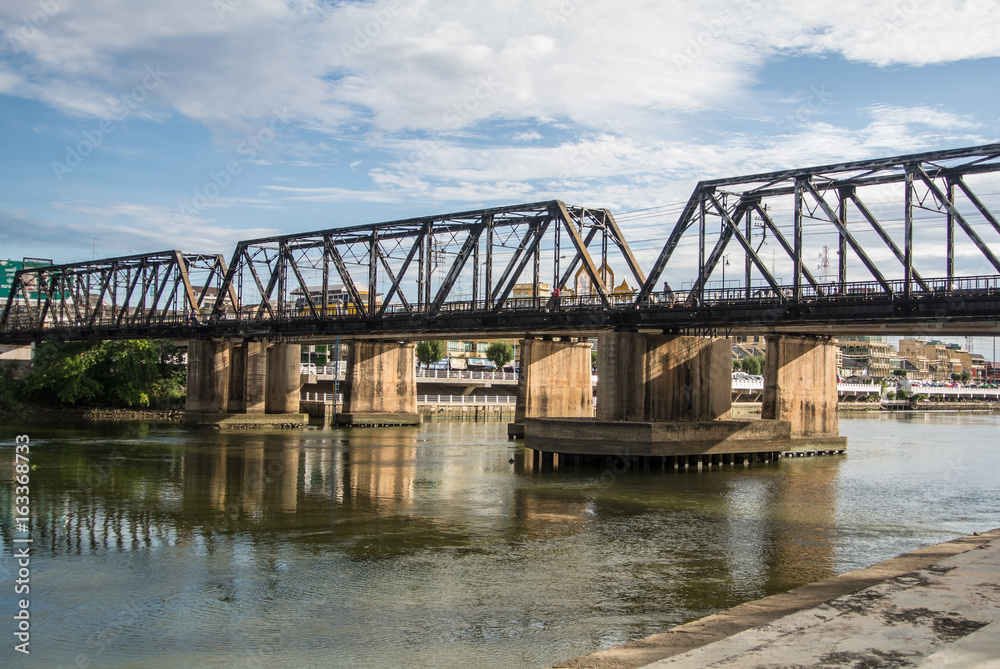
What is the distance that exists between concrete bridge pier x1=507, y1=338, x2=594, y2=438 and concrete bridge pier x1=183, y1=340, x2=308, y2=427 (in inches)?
1083

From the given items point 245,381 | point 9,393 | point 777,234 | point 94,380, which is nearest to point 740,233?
point 777,234

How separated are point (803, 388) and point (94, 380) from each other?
3079 inches

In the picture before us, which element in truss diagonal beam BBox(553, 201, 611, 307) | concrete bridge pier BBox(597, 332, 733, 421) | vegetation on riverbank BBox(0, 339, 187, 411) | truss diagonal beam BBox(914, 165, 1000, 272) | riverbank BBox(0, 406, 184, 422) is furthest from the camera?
riverbank BBox(0, 406, 184, 422)

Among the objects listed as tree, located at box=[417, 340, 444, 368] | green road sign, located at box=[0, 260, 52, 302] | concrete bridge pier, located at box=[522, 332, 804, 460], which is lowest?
concrete bridge pier, located at box=[522, 332, 804, 460]

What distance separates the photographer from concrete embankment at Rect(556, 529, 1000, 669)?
12.2 meters

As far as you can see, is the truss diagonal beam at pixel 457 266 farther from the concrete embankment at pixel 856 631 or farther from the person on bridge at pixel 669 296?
the concrete embankment at pixel 856 631

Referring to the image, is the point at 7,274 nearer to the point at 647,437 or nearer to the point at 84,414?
the point at 84,414

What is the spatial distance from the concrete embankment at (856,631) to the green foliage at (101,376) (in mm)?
96885

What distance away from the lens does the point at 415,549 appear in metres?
27.7

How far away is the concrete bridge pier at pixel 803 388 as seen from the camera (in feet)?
215

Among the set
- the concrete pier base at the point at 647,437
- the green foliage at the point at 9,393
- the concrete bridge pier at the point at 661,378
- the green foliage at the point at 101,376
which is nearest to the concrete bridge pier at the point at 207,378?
the green foliage at the point at 101,376

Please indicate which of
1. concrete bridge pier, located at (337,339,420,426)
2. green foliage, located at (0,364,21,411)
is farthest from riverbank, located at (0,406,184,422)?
concrete bridge pier, located at (337,339,420,426)

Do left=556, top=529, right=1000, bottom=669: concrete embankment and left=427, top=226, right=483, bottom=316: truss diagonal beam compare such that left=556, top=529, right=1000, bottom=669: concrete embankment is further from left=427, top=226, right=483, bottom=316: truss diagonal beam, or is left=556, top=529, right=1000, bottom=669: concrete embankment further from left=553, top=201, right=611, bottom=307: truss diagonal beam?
left=427, top=226, right=483, bottom=316: truss diagonal beam

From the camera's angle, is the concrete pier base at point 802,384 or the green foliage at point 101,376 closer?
the concrete pier base at point 802,384
